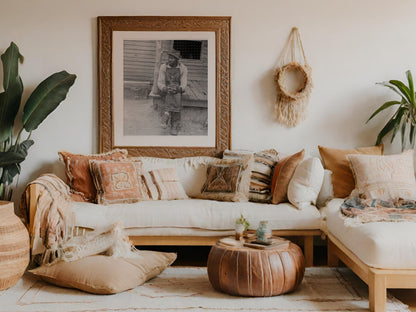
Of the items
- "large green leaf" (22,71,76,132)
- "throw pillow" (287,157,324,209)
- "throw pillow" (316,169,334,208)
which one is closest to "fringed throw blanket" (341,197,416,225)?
"throw pillow" (287,157,324,209)

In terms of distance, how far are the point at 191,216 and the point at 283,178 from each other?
0.86 metres

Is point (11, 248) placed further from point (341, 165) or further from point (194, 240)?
point (341, 165)

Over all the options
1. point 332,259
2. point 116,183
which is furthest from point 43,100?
point 332,259

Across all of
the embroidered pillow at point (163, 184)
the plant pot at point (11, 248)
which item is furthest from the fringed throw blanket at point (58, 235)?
the embroidered pillow at point (163, 184)

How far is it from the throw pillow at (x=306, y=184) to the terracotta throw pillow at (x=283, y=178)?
77 mm

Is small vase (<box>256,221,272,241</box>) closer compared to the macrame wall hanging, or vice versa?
small vase (<box>256,221,272,241</box>)

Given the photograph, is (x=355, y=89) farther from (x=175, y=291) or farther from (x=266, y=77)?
(x=175, y=291)

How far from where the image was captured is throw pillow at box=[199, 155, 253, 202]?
4242mm

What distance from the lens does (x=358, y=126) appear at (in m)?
4.81

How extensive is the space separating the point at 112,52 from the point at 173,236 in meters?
1.94

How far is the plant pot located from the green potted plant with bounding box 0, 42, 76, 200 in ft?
3.76

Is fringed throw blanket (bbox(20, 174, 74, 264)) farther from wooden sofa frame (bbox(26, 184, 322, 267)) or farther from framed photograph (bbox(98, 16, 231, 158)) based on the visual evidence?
framed photograph (bbox(98, 16, 231, 158))

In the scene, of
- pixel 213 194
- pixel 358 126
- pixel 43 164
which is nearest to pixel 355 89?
pixel 358 126

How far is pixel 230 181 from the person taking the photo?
4.27 m
